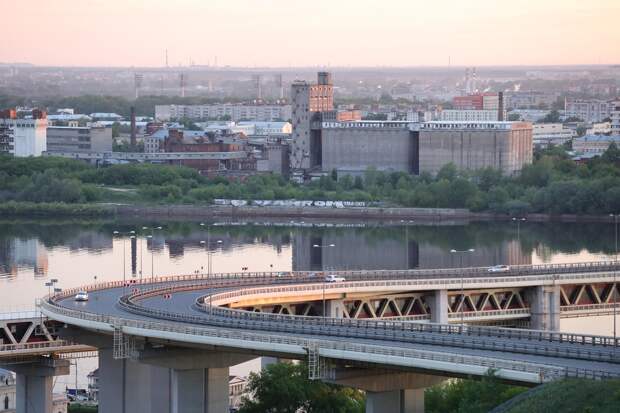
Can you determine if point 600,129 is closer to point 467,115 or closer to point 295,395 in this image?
point 467,115

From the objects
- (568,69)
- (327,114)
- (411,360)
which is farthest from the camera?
(568,69)

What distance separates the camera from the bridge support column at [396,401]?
55.1 ft

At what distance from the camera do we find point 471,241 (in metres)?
41.8

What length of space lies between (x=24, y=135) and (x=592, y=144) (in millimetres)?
20544

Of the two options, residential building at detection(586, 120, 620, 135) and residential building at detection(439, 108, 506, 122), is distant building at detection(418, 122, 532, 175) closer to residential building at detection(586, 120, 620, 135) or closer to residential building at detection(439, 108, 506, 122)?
residential building at detection(586, 120, 620, 135)

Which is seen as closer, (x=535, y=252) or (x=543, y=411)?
(x=543, y=411)

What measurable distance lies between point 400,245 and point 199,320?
21.3 meters

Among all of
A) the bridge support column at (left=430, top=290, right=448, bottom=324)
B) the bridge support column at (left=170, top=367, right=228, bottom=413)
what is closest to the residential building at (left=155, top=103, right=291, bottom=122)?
the bridge support column at (left=430, top=290, right=448, bottom=324)

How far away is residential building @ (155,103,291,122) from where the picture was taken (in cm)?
9588

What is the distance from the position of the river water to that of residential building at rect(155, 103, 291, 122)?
46497 millimetres

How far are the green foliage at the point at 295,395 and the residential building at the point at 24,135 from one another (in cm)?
4777

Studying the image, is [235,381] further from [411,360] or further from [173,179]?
[173,179]

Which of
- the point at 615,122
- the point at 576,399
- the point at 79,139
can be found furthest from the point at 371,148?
the point at 576,399

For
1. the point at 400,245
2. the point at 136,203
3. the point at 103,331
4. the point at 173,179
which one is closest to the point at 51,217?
the point at 136,203
